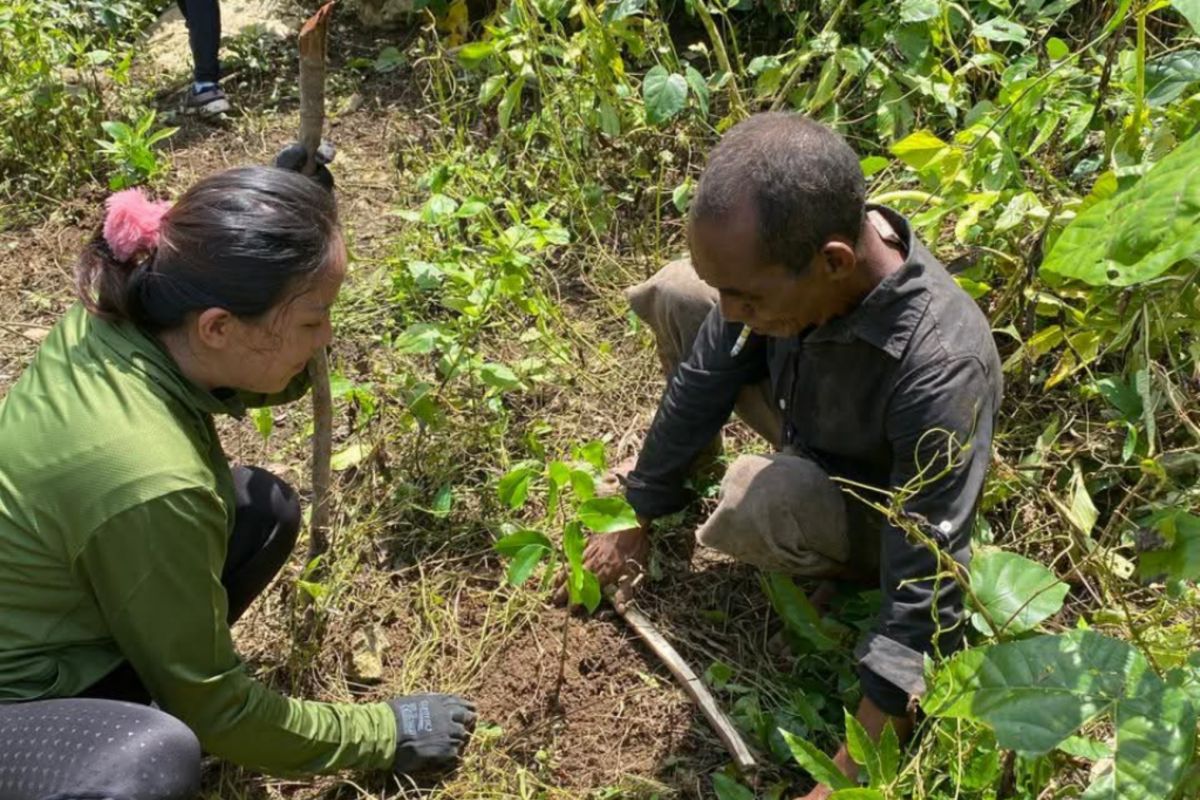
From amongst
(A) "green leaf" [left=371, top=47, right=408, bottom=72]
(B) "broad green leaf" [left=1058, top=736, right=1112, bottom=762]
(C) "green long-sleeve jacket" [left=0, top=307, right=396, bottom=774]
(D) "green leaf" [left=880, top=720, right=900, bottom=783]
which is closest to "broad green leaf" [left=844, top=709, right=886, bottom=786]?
(D) "green leaf" [left=880, top=720, right=900, bottom=783]

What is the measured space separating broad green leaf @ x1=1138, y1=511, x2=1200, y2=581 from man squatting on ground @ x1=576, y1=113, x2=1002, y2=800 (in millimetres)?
281

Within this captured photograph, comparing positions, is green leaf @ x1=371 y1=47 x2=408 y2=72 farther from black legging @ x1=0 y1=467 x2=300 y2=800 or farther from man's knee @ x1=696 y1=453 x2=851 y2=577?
black legging @ x1=0 y1=467 x2=300 y2=800

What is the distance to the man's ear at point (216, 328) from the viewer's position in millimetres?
1641

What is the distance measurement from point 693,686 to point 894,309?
84 centimetres

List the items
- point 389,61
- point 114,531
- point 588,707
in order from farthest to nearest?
point 389,61, point 588,707, point 114,531

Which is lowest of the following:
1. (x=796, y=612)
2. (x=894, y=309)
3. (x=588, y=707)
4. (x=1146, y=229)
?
(x=588, y=707)

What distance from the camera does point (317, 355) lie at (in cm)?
216

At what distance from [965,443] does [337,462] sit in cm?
142

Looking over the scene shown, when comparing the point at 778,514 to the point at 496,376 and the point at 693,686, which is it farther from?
the point at 496,376

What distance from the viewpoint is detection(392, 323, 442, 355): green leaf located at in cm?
244

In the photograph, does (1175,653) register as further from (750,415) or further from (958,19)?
(958,19)

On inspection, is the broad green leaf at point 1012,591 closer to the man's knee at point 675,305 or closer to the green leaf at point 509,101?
the man's knee at point 675,305

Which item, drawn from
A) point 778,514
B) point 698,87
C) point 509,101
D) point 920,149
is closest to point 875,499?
point 778,514

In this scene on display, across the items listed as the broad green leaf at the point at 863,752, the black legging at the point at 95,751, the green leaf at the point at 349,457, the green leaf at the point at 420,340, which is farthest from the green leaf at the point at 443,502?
the broad green leaf at the point at 863,752
